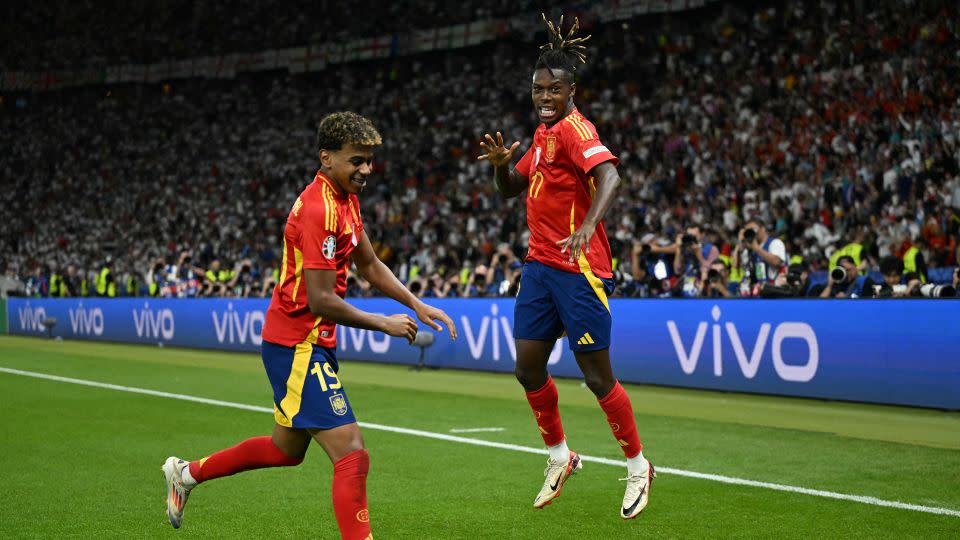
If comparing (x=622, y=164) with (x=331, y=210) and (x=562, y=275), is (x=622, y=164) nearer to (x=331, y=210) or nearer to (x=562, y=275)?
(x=562, y=275)

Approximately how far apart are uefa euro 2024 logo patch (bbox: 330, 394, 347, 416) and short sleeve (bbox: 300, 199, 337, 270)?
57 cm

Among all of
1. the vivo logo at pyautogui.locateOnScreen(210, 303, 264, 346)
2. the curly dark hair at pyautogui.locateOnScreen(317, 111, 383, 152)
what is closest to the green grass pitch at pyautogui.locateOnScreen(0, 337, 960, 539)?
the curly dark hair at pyautogui.locateOnScreen(317, 111, 383, 152)

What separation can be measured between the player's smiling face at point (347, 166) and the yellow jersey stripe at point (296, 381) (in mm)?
736

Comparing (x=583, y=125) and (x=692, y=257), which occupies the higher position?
(x=583, y=125)

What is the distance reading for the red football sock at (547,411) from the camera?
658 centimetres

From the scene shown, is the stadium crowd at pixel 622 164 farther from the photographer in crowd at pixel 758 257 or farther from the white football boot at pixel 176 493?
the white football boot at pixel 176 493

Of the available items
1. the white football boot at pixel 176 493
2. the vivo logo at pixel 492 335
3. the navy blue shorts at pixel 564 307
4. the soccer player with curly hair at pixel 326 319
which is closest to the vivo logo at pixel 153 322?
the vivo logo at pixel 492 335

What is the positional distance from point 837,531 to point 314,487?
3.40 meters

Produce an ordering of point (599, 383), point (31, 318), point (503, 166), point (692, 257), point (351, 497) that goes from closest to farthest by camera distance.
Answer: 1. point (351, 497)
2. point (599, 383)
3. point (503, 166)
4. point (692, 257)
5. point (31, 318)

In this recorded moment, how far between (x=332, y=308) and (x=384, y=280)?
29.9 inches

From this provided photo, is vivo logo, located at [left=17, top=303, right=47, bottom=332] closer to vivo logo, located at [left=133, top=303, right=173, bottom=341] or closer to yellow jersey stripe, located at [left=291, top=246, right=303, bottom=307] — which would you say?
vivo logo, located at [left=133, top=303, right=173, bottom=341]

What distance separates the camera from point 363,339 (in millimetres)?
19719

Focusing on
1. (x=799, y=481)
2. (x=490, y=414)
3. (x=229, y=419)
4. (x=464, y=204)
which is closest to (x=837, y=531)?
(x=799, y=481)

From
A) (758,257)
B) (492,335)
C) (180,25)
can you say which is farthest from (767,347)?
(180,25)
